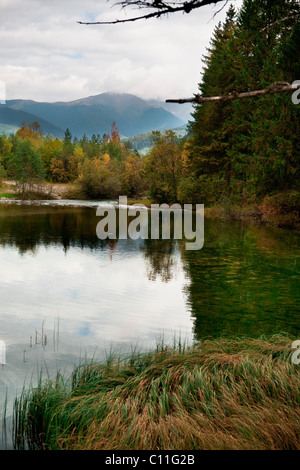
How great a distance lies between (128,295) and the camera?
1340 cm

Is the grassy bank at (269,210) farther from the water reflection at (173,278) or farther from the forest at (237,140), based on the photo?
the water reflection at (173,278)

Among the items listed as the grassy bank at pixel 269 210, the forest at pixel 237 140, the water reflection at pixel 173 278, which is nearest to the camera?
the water reflection at pixel 173 278

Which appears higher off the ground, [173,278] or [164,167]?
[164,167]

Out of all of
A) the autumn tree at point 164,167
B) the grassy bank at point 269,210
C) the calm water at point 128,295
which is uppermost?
the autumn tree at point 164,167

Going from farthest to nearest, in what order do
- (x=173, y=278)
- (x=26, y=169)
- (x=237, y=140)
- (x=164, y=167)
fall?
(x=26, y=169), (x=164, y=167), (x=237, y=140), (x=173, y=278)

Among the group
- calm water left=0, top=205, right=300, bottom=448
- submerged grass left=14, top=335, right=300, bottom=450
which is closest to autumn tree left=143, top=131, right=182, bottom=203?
calm water left=0, top=205, right=300, bottom=448

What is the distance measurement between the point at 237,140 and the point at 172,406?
3510cm

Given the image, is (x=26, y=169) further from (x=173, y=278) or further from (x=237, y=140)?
(x=173, y=278)

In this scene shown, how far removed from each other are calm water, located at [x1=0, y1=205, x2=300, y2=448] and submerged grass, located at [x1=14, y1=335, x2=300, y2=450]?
1.07 m

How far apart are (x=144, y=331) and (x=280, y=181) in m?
19.5

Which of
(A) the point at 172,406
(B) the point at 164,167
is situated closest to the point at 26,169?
(B) the point at 164,167

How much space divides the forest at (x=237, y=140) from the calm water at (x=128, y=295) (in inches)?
207

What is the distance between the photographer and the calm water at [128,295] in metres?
8.98

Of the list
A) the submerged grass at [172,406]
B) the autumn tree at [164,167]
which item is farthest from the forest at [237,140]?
the submerged grass at [172,406]
